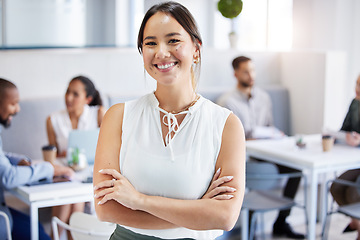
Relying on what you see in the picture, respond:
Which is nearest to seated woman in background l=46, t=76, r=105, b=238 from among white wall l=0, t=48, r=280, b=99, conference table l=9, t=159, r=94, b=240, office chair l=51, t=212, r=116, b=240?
white wall l=0, t=48, r=280, b=99

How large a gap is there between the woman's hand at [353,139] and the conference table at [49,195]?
1.97 meters

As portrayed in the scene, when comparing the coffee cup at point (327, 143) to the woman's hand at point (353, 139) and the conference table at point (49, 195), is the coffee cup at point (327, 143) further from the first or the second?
the conference table at point (49, 195)

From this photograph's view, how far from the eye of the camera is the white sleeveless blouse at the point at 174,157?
147cm

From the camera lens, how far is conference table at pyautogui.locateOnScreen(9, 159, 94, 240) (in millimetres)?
2520

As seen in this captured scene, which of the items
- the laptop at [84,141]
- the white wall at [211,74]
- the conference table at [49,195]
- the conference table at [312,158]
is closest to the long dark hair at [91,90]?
the white wall at [211,74]

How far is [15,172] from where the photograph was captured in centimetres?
261

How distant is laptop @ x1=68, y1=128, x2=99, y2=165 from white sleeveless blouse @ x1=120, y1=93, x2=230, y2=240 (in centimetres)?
162

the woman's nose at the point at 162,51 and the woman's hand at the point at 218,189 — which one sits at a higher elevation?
the woman's nose at the point at 162,51

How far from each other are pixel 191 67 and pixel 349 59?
177 inches

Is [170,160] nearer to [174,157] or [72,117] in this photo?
[174,157]

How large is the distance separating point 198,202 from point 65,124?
8.59ft

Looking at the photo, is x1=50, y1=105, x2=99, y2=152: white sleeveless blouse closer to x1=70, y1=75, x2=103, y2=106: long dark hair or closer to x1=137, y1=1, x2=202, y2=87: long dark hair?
x1=70, y1=75, x2=103, y2=106: long dark hair

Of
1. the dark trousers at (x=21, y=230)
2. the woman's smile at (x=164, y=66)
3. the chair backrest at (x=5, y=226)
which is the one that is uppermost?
the woman's smile at (x=164, y=66)

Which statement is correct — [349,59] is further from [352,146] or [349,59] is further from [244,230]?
[244,230]
